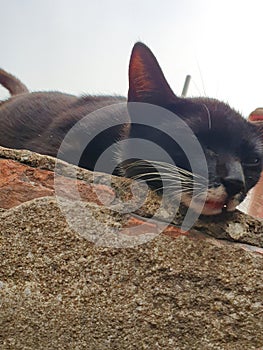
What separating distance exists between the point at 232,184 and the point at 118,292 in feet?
1.19

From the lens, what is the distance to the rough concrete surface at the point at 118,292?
895mm

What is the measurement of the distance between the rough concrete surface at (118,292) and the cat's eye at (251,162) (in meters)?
0.43

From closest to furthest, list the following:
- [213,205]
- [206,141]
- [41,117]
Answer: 1. [213,205]
2. [206,141]
3. [41,117]

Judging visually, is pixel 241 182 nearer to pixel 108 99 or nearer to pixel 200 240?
pixel 200 240

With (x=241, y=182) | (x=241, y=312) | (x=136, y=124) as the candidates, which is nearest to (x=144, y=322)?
(x=241, y=312)

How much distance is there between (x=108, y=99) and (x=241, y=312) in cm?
134

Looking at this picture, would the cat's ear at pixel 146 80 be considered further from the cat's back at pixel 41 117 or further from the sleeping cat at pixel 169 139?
the cat's back at pixel 41 117

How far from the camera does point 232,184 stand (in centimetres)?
106

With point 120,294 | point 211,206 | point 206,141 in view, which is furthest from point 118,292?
point 206,141

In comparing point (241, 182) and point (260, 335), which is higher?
point (241, 182)

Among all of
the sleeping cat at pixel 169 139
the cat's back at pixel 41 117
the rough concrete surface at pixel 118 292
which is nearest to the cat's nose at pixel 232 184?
the sleeping cat at pixel 169 139

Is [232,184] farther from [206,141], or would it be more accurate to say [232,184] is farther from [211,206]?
[206,141]

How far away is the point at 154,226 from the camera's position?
3.23 feet

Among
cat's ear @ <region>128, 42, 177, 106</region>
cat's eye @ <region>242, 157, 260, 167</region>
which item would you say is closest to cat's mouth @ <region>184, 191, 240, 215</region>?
cat's eye @ <region>242, 157, 260, 167</region>
